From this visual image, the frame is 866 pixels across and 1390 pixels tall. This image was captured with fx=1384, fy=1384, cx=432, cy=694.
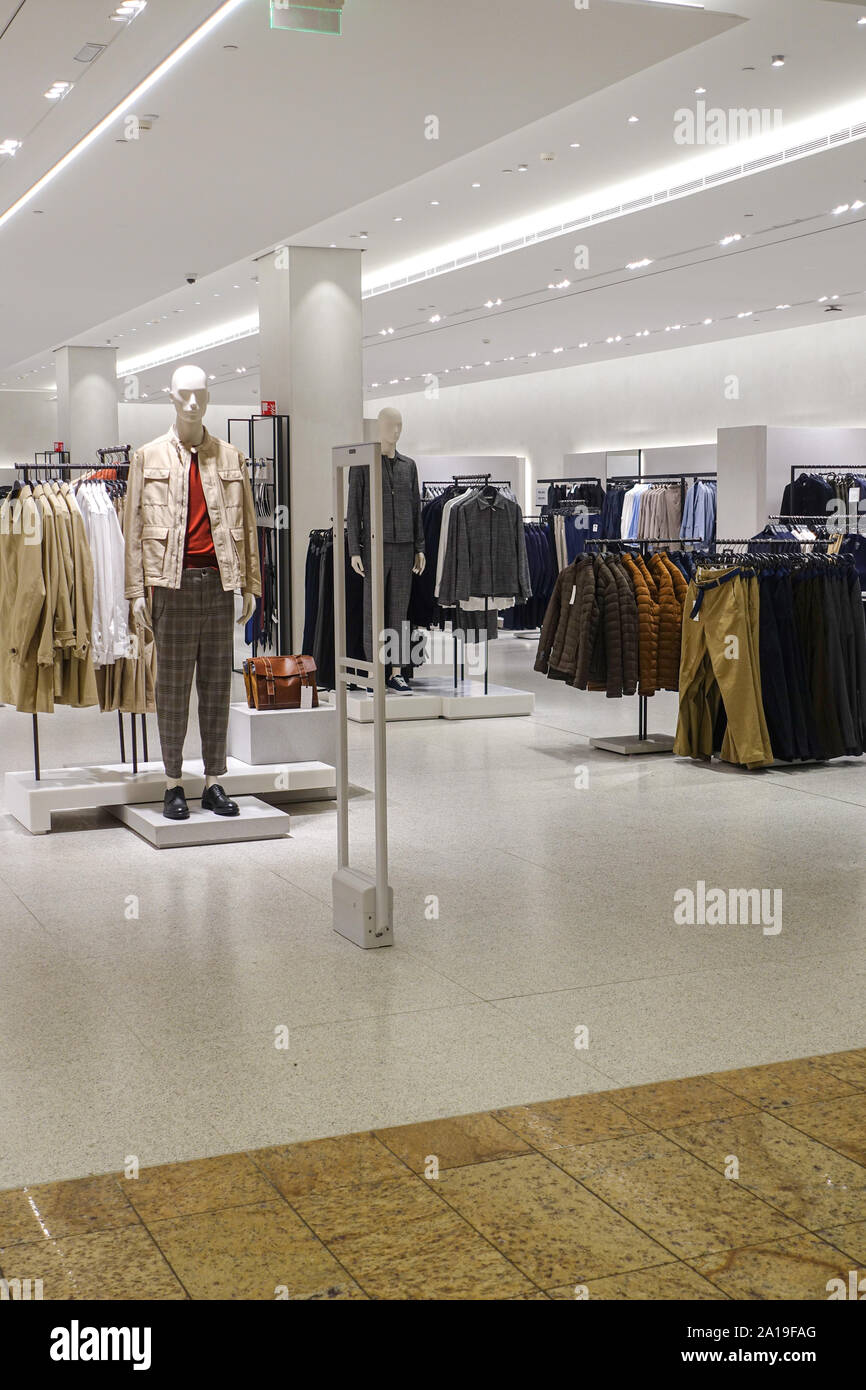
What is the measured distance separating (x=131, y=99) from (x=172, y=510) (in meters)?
2.65

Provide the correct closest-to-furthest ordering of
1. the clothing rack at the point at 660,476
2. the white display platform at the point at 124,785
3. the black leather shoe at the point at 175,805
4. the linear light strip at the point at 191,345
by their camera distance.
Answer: the black leather shoe at the point at 175,805, the white display platform at the point at 124,785, the clothing rack at the point at 660,476, the linear light strip at the point at 191,345

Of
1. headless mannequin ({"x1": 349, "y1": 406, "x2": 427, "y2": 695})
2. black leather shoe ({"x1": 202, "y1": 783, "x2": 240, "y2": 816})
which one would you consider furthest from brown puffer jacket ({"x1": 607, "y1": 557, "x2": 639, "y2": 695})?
black leather shoe ({"x1": 202, "y1": 783, "x2": 240, "y2": 816})

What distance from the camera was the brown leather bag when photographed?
7.22 m

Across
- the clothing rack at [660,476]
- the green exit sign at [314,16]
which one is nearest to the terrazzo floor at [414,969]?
the green exit sign at [314,16]

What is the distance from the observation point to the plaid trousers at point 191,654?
20.4 feet

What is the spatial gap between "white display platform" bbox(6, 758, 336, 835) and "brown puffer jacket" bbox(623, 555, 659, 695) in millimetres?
2065

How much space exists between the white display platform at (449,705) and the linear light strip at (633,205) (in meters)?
3.65

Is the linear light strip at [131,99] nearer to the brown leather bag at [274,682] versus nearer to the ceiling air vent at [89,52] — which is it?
the ceiling air vent at [89,52]

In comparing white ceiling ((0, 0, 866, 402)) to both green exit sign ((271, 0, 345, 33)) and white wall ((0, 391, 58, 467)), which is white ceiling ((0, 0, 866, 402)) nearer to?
green exit sign ((271, 0, 345, 33))

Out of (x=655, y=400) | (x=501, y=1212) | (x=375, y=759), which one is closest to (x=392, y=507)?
(x=375, y=759)

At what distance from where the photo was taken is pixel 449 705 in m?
10.4

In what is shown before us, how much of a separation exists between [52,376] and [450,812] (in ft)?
63.7
